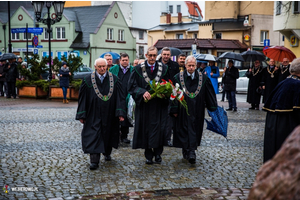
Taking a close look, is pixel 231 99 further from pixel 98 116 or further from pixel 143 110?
pixel 98 116

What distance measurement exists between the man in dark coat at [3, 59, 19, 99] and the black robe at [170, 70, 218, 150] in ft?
48.2

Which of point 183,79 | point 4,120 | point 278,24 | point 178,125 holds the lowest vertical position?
point 4,120

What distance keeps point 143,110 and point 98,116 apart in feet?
2.58

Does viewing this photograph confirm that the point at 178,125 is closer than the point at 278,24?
Yes

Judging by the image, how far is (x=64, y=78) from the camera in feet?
59.3

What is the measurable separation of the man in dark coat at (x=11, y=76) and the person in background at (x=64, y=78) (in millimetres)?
3343

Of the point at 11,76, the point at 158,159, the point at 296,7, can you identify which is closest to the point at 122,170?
the point at 158,159

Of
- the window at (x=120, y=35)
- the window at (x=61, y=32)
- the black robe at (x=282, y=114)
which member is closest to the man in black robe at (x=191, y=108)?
the black robe at (x=282, y=114)

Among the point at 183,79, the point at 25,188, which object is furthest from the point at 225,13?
the point at 25,188

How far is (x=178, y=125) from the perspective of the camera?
7285 millimetres

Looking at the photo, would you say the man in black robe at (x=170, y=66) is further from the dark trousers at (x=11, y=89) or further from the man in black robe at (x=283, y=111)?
the dark trousers at (x=11, y=89)

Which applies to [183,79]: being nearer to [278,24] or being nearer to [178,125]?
[178,125]

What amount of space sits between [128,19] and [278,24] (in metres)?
44.4

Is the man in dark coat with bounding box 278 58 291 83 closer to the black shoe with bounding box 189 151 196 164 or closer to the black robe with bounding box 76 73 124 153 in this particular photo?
the black shoe with bounding box 189 151 196 164
